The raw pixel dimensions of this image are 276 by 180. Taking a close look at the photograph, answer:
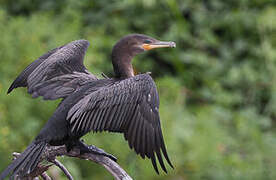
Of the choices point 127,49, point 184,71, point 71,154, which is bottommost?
point 184,71

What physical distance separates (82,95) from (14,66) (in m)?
2.08

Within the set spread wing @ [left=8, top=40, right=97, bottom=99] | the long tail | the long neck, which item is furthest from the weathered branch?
the long neck

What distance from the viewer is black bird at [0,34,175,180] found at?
113 inches

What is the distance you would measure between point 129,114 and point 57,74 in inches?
24.9

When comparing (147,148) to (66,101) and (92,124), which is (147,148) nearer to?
(92,124)

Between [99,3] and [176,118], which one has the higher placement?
[99,3]

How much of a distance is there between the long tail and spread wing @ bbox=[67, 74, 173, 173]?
20 centimetres

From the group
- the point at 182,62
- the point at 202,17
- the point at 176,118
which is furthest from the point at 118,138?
the point at 202,17

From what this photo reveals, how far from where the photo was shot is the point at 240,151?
17.6ft

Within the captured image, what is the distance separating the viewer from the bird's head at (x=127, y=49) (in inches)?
135

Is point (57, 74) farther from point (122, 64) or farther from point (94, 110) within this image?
point (94, 110)

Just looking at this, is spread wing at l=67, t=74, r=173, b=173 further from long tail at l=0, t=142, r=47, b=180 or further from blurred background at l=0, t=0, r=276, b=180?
blurred background at l=0, t=0, r=276, b=180

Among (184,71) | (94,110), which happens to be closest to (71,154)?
(94,110)

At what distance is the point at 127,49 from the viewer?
3.48 m
